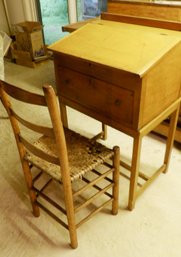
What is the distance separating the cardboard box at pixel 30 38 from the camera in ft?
11.9

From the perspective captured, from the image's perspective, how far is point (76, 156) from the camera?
4.38ft

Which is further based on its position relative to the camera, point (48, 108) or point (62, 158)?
point (62, 158)

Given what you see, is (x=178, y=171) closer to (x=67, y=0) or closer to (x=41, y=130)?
(x=41, y=130)

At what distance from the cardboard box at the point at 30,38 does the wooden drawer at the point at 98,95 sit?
2439 mm

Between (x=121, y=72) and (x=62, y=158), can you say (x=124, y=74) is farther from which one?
(x=62, y=158)

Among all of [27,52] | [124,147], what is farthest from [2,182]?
[27,52]

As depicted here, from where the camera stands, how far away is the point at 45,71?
363cm

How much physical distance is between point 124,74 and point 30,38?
287 cm

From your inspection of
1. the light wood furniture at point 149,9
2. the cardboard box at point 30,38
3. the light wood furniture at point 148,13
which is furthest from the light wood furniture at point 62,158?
the cardboard box at point 30,38

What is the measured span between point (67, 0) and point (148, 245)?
343 centimetres

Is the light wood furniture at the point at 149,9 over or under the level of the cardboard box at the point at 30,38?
over

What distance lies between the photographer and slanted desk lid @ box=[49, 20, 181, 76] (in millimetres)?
1119

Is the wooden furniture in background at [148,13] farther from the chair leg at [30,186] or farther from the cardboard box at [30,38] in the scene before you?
the cardboard box at [30,38]

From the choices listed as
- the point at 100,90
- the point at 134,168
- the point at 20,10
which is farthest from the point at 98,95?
the point at 20,10
